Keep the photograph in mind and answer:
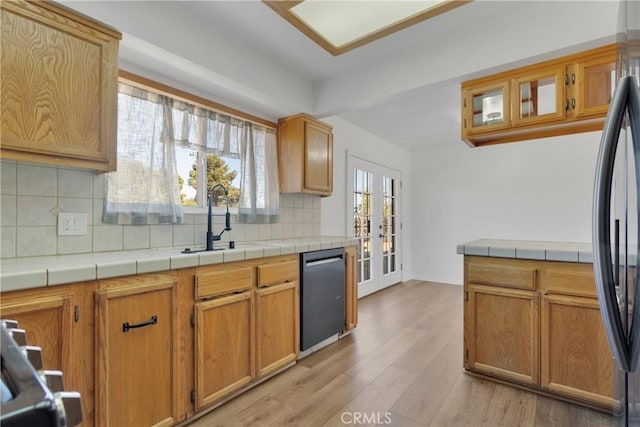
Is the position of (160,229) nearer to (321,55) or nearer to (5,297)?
(5,297)

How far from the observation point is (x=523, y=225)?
464cm

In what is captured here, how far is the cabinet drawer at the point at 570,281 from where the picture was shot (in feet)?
5.98

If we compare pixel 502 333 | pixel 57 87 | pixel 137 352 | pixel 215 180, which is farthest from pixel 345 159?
pixel 137 352

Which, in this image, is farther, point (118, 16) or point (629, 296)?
point (118, 16)

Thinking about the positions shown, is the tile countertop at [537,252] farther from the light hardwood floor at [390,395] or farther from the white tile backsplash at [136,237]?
the white tile backsplash at [136,237]

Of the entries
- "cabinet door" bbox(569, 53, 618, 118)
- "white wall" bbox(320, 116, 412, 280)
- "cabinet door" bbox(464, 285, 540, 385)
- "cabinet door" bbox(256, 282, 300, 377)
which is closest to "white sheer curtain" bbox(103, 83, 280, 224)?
"cabinet door" bbox(256, 282, 300, 377)

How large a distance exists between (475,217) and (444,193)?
0.65 m

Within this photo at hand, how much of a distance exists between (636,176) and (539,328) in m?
1.51

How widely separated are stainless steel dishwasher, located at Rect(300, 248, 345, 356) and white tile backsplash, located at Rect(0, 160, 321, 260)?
0.93m

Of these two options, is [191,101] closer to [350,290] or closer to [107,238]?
[107,238]

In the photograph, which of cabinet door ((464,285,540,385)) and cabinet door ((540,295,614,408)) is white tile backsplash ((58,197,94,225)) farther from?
cabinet door ((540,295,614,408))

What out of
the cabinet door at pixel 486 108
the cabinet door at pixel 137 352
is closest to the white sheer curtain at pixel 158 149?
the cabinet door at pixel 137 352

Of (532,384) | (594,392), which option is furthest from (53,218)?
(594,392)

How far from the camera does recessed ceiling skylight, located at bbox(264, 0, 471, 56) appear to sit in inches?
75.7
